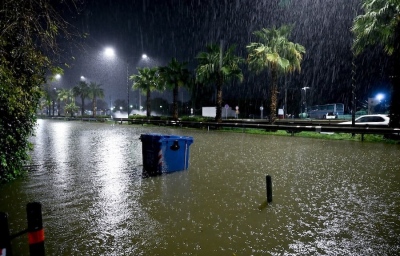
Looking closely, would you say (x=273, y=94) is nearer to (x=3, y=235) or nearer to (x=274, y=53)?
(x=274, y=53)

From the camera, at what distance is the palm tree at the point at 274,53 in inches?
957

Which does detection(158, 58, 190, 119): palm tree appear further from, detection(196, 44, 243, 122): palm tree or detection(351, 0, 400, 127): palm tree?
detection(351, 0, 400, 127): palm tree

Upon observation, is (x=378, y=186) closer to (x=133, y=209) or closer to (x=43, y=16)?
(x=133, y=209)

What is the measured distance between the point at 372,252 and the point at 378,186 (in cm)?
390

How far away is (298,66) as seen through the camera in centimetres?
2525

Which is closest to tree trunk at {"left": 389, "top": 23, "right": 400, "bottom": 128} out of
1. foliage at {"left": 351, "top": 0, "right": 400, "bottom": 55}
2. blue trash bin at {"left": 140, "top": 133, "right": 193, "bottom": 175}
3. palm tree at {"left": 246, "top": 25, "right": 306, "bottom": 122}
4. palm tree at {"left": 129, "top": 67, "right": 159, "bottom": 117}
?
foliage at {"left": 351, "top": 0, "right": 400, "bottom": 55}

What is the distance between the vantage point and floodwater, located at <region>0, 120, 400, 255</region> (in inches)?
155

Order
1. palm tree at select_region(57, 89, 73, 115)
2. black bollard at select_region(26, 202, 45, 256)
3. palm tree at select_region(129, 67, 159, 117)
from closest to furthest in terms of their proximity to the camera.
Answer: black bollard at select_region(26, 202, 45, 256) < palm tree at select_region(129, 67, 159, 117) < palm tree at select_region(57, 89, 73, 115)

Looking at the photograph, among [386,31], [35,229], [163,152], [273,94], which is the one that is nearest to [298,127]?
[273,94]

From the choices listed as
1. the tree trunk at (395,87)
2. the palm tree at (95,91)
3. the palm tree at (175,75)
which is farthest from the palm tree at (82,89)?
the tree trunk at (395,87)

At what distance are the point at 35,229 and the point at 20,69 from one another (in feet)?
16.8

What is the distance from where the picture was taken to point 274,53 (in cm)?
2355

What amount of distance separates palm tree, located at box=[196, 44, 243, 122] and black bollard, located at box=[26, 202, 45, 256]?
27.0 metres

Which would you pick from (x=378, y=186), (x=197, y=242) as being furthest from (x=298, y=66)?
(x=197, y=242)
